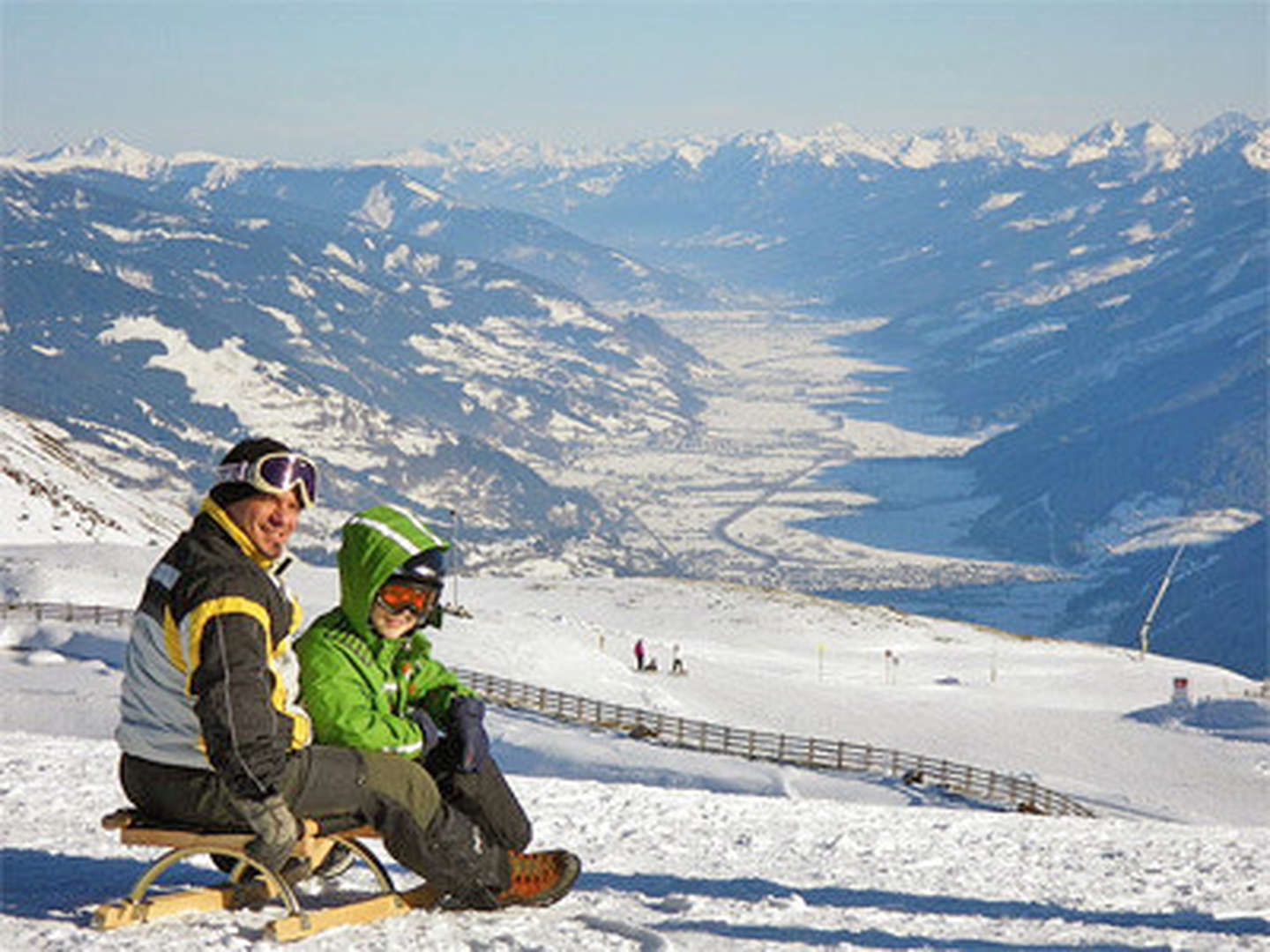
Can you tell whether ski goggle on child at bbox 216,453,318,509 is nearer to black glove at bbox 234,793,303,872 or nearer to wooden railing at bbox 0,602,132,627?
black glove at bbox 234,793,303,872

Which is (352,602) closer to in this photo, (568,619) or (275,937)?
(275,937)

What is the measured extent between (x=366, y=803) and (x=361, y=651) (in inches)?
34.4

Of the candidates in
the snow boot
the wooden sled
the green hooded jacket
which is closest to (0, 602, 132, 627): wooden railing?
the wooden sled

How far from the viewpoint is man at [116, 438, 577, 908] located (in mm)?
7227

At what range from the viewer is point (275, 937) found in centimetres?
790

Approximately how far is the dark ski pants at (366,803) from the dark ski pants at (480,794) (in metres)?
0.17

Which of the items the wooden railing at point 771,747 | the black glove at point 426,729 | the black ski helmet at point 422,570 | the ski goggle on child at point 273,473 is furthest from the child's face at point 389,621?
the wooden railing at point 771,747

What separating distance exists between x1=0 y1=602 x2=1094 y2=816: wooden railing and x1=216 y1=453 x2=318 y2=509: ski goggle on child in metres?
22.9

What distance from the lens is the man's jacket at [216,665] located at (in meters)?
7.20

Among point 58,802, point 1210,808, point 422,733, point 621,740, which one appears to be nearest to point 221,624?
point 422,733

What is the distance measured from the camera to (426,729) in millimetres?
8609

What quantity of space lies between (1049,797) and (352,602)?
28.3 meters

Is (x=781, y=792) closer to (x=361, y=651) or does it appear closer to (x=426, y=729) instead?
(x=426, y=729)

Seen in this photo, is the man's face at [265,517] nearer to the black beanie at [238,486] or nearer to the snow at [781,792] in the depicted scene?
the black beanie at [238,486]
